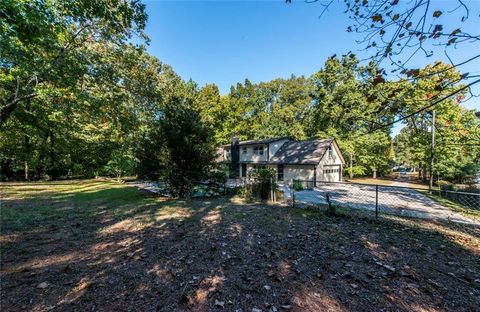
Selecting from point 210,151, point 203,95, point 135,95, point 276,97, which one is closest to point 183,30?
point 135,95

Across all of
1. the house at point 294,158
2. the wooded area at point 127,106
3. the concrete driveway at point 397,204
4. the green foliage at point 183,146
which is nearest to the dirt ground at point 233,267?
the wooded area at point 127,106

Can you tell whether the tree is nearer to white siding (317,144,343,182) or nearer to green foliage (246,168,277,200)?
green foliage (246,168,277,200)

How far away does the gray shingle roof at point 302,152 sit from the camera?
20469mm

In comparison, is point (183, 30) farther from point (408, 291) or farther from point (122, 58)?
point (408, 291)

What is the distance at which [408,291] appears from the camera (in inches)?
109

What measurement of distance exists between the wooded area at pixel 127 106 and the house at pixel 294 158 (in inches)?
200

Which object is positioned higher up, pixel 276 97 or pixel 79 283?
pixel 276 97

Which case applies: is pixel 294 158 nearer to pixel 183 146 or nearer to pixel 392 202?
pixel 392 202

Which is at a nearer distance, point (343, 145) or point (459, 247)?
point (459, 247)

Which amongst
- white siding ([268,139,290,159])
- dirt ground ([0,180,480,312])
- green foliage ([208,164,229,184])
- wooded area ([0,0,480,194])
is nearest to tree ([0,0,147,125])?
wooded area ([0,0,480,194])

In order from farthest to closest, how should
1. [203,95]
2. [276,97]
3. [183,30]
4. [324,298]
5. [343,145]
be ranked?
[276,97], [203,95], [343,145], [183,30], [324,298]

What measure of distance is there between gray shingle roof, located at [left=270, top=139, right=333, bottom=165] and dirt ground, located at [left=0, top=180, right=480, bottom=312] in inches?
586

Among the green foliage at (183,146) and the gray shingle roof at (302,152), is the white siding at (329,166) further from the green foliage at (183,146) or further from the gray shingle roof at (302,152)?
the green foliage at (183,146)

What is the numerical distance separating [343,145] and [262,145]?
34.0ft
